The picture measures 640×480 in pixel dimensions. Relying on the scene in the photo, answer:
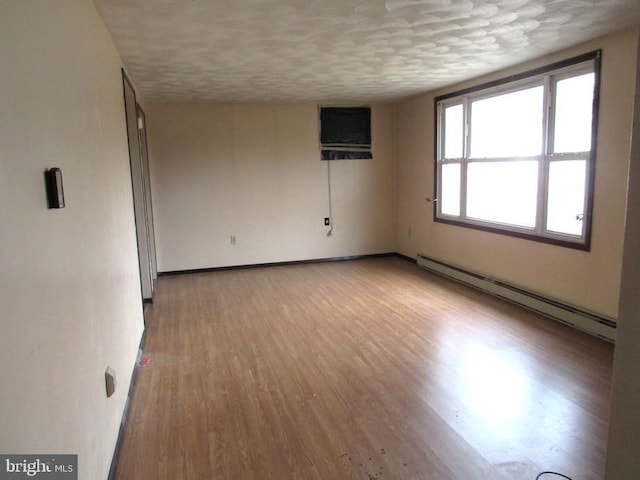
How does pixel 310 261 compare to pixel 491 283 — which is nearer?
pixel 491 283

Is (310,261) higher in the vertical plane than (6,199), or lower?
lower

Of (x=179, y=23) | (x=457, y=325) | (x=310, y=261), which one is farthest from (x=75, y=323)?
(x=310, y=261)

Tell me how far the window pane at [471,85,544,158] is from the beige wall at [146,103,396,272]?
2018mm

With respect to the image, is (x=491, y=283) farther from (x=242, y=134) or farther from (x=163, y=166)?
(x=163, y=166)

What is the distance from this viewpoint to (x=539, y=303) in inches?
164

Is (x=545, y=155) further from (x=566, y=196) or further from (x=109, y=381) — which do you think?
(x=109, y=381)

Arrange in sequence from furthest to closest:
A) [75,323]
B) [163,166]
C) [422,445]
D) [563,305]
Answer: [163,166] → [563,305] → [422,445] → [75,323]

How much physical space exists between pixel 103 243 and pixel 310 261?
464 cm

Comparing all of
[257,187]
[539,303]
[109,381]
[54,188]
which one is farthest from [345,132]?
[54,188]

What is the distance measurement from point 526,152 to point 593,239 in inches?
44.3

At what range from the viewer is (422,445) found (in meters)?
2.25

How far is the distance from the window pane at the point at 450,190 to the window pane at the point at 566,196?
1.51 metres

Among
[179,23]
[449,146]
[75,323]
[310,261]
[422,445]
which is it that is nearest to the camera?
[75,323]

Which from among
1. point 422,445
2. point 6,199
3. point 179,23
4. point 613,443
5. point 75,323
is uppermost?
point 179,23
